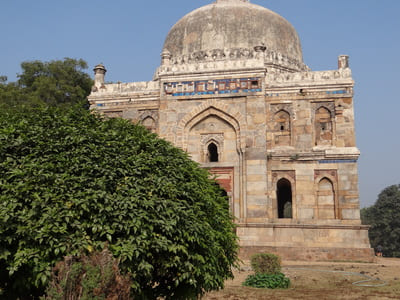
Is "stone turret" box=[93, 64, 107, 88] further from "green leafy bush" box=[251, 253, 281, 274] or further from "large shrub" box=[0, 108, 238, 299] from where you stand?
"large shrub" box=[0, 108, 238, 299]

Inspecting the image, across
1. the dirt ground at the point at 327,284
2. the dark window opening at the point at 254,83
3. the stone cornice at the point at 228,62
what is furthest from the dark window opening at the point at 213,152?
the dirt ground at the point at 327,284

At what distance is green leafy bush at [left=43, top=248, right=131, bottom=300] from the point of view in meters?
5.54

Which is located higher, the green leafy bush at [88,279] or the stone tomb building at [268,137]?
the stone tomb building at [268,137]

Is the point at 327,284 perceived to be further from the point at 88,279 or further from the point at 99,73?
the point at 99,73

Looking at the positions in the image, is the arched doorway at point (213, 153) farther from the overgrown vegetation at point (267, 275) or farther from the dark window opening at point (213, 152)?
the overgrown vegetation at point (267, 275)

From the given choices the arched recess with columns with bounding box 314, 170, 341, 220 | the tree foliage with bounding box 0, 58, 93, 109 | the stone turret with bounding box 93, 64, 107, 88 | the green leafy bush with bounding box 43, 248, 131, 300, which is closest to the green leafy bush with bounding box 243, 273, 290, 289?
the green leafy bush with bounding box 43, 248, 131, 300

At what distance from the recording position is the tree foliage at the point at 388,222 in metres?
35.8

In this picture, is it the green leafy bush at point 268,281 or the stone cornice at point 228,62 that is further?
the stone cornice at point 228,62

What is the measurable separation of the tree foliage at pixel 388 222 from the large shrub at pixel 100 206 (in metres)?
32.5

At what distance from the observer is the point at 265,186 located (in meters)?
17.9

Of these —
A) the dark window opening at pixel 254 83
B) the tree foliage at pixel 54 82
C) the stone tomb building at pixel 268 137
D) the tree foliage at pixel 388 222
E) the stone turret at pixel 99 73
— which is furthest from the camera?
the tree foliage at pixel 388 222

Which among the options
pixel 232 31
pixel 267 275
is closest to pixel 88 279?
pixel 267 275

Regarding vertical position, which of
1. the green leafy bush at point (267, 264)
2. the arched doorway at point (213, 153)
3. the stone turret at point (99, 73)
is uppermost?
the stone turret at point (99, 73)

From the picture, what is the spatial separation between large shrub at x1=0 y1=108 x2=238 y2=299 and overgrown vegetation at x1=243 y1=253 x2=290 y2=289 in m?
4.26
